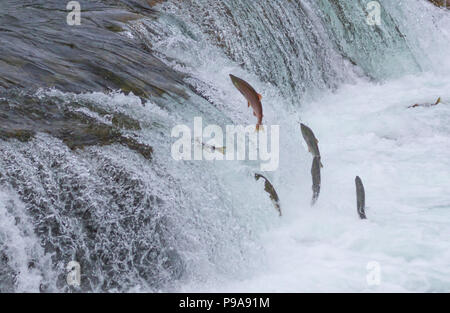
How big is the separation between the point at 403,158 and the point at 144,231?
8.41 feet

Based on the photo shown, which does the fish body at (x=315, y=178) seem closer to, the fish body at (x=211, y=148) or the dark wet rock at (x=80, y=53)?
the fish body at (x=211, y=148)

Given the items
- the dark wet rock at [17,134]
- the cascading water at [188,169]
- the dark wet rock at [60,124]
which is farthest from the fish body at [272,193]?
the dark wet rock at [17,134]

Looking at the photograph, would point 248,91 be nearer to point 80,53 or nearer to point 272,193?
point 272,193

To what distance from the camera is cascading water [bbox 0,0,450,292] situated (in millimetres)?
2965

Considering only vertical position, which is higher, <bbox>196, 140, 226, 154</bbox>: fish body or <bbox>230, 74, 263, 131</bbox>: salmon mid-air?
<bbox>230, 74, 263, 131</bbox>: salmon mid-air

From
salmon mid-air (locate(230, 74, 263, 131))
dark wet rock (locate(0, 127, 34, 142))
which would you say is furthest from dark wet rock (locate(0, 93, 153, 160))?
salmon mid-air (locate(230, 74, 263, 131))

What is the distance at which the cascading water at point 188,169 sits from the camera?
2.96 meters

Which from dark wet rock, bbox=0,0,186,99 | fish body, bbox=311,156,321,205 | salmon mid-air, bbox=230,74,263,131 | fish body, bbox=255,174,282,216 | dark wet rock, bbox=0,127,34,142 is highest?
dark wet rock, bbox=0,0,186,99

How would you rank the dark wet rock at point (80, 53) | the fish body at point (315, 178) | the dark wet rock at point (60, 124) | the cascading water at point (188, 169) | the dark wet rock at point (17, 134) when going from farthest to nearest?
the dark wet rock at point (80, 53)
the fish body at point (315, 178)
the dark wet rock at point (60, 124)
the dark wet rock at point (17, 134)
the cascading water at point (188, 169)

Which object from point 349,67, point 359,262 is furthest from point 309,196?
point 349,67

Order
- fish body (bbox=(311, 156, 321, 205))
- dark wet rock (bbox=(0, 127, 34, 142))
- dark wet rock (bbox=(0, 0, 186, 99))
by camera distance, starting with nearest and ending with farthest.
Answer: dark wet rock (bbox=(0, 127, 34, 142)) < fish body (bbox=(311, 156, 321, 205)) < dark wet rock (bbox=(0, 0, 186, 99))

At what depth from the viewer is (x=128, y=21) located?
16.3 feet

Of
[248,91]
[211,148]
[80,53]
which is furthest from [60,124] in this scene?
[80,53]

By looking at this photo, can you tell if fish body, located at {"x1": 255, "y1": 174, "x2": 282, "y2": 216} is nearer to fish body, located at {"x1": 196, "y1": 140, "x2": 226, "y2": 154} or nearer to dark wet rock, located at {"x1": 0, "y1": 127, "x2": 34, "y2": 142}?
fish body, located at {"x1": 196, "y1": 140, "x2": 226, "y2": 154}
